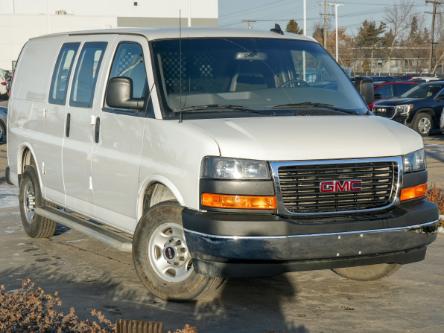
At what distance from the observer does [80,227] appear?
8.16m

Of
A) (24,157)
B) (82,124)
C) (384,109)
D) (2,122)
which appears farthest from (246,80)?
(384,109)

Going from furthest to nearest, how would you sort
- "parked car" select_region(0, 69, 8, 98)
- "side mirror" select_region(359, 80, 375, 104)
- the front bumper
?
"parked car" select_region(0, 69, 8, 98) → "side mirror" select_region(359, 80, 375, 104) → the front bumper

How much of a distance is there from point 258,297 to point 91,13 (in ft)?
220

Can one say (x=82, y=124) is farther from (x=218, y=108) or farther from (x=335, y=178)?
(x=335, y=178)

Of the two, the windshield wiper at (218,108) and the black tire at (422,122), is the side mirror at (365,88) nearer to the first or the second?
the windshield wiper at (218,108)

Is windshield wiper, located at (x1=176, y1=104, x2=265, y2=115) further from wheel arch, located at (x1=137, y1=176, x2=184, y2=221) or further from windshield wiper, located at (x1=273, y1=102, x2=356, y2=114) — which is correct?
wheel arch, located at (x1=137, y1=176, x2=184, y2=221)

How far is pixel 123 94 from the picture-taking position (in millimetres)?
7254

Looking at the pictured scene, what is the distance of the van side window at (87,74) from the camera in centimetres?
810

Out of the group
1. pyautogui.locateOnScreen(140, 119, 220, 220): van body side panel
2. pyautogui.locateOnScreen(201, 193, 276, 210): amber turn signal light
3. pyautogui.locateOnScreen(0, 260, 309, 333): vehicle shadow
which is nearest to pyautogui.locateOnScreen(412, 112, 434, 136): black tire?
pyautogui.locateOnScreen(0, 260, 309, 333): vehicle shadow

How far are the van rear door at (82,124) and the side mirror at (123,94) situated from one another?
1.99 ft

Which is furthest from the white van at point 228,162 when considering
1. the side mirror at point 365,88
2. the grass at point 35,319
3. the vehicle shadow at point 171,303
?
the grass at point 35,319

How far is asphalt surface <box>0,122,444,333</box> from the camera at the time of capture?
249 inches

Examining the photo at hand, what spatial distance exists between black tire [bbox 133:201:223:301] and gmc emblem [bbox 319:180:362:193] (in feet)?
3.49

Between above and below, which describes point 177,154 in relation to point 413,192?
above
